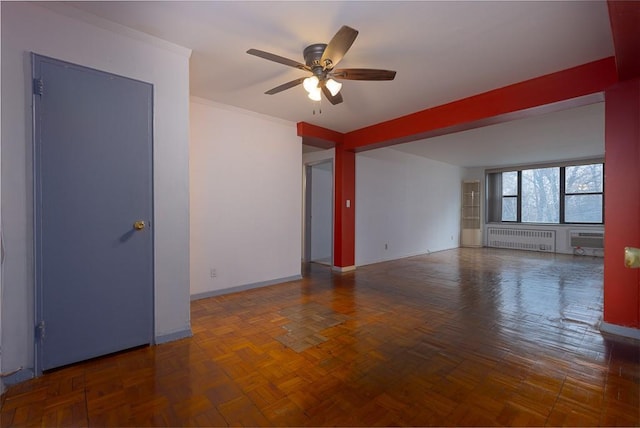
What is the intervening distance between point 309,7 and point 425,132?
8.40 ft

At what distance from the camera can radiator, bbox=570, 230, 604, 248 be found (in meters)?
6.57

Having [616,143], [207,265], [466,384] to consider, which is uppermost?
[616,143]

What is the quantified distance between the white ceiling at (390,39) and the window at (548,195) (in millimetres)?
6138

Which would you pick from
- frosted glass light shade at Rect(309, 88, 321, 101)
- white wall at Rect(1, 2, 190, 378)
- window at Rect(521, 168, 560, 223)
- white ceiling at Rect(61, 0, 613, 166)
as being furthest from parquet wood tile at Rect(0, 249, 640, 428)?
window at Rect(521, 168, 560, 223)

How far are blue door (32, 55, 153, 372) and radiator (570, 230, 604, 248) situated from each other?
29.0 feet

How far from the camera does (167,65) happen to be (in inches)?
94.1

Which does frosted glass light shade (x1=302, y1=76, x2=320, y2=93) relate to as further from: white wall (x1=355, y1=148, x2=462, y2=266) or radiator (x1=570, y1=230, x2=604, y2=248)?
radiator (x1=570, y1=230, x2=604, y2=248)

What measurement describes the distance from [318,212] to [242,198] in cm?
260

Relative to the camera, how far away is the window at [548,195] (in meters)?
7.00

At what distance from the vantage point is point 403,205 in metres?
6.75

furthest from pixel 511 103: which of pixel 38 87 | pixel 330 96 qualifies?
pixel 38 87

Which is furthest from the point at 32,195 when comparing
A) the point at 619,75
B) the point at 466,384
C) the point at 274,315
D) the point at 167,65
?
the point at 619,75

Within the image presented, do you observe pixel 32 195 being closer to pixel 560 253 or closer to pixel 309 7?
pixel 309 7

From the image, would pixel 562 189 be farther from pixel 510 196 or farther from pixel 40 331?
pixel 40 331
